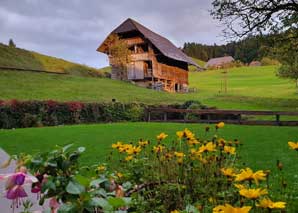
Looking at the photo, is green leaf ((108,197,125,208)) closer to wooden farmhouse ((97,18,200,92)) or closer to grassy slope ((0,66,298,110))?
grassy slope ((0,66,298,110))

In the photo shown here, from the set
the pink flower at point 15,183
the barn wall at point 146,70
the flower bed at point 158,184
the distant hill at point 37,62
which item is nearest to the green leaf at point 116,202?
the flower bed at point 158,184

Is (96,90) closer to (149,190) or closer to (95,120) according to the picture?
(95,120)

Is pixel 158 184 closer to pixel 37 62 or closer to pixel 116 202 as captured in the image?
pixel 116 202

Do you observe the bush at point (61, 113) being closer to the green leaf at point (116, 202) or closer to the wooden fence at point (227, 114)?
the wooden fence at point (227, 114)

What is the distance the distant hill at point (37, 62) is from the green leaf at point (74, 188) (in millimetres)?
32306

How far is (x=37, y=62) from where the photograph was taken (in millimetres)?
36125

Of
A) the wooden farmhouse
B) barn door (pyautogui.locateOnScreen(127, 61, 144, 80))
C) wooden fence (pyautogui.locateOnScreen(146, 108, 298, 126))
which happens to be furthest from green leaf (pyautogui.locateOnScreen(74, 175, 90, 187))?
barn door (pyautogui.locateOnScreen(127, 61, 144, 80))

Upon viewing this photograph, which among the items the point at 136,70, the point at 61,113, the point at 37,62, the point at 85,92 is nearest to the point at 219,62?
the point at 136,70

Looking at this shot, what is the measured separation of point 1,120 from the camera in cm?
1588

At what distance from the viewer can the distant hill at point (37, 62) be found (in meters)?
33.4

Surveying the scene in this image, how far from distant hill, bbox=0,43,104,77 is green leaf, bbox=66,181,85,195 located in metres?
32.3

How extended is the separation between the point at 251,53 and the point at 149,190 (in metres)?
13.1

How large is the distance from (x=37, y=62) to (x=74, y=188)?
36.8 m

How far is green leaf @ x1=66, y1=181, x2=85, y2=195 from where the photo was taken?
1099 mm
